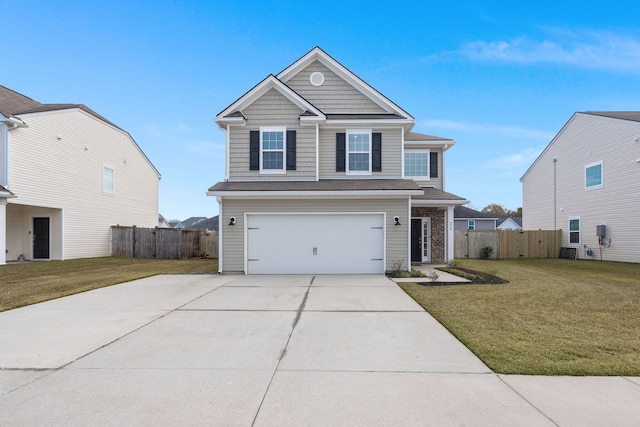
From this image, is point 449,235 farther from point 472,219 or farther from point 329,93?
point 472,219

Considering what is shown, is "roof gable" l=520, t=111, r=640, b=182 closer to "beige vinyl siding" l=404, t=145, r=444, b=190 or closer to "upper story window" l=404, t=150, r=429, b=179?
"beige vinyl siding" l=404, t=145, r=444, b=190

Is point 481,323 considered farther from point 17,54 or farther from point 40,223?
Result: point 17,54

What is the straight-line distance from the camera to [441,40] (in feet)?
56.0

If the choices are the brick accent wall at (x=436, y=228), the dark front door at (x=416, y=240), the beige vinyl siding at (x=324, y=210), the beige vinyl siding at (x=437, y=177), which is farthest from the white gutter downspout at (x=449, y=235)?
the beige vinyl siding at (x=324, y=210)

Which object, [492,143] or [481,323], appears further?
[492,143]

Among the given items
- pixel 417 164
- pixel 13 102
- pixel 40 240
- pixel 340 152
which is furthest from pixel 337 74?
pixel 40 240

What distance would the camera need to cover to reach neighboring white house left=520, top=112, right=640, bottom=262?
16000 millimetres

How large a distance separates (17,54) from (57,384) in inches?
780

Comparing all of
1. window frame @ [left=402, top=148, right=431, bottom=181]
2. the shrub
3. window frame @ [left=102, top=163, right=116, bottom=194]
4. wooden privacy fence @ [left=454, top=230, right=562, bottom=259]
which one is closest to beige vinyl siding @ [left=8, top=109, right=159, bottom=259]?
window frame @ [left=102, top=163, right=116, bottom=194]

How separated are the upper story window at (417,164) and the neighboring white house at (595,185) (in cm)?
953

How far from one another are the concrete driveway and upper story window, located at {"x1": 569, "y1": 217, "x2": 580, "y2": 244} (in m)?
17.9

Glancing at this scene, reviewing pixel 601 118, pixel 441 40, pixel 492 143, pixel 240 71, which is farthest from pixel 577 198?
pixel 240 71

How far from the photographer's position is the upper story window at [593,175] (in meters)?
17.8

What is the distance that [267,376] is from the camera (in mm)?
3680
